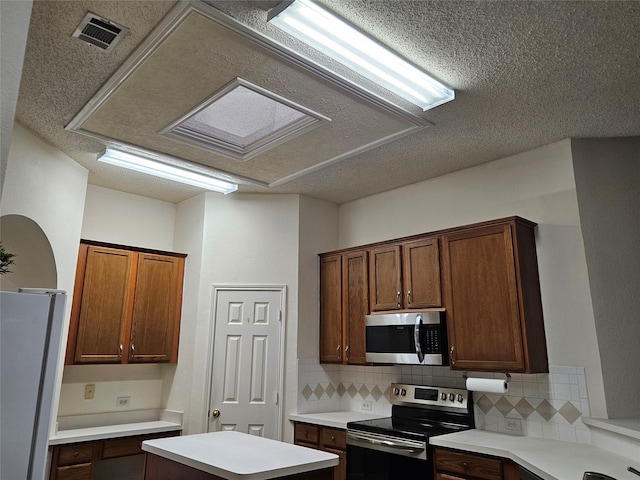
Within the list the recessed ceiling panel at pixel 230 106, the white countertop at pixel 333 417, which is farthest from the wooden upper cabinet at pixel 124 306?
the white countertop at pixel 333 417

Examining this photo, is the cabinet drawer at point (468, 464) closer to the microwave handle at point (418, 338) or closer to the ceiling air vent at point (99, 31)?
the microwave handle at point (418, 338)

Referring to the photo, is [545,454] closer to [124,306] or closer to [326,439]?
[326,439]

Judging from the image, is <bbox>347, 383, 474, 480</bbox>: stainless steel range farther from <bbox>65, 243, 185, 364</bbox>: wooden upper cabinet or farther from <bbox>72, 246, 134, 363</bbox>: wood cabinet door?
<bbox>72, 246, 134, 363</bbox>: wood cabinet door

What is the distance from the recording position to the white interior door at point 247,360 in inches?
165

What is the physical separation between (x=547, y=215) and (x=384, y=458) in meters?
2.12

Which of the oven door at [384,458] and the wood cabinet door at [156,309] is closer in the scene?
the oven door at [384,458]

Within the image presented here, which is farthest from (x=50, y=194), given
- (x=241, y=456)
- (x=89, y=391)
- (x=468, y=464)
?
(x=468, y=464)

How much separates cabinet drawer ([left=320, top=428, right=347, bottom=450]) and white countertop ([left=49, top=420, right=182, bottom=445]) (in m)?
1.34

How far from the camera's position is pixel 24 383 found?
4.10 feet

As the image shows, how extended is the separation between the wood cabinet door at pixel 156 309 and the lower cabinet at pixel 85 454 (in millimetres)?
703

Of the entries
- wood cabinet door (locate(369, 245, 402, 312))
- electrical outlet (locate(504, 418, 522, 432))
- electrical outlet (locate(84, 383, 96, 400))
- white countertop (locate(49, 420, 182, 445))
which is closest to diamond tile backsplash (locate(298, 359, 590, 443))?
electrical outlet (locate(504, 418, 522, 432))

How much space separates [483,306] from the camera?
10.8 feet

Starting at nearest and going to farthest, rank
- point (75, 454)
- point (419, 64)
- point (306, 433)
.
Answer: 1. point (419, 64)
2. point (75, 454)
3. point (306, 433)

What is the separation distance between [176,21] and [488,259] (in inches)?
98.0
